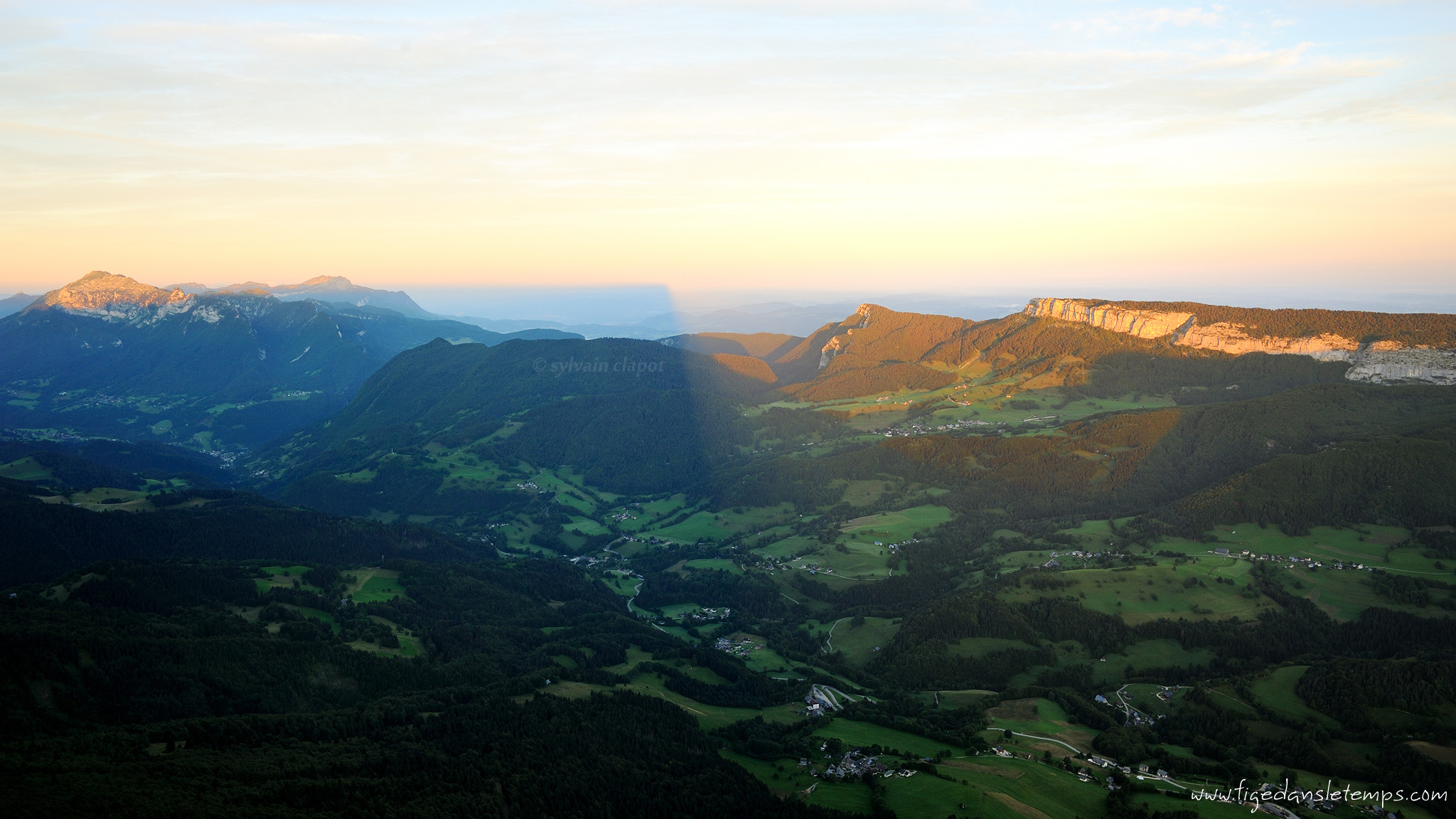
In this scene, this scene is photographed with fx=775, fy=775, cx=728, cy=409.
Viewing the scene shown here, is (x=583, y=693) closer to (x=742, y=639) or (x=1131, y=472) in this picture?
(x=742, y=639)

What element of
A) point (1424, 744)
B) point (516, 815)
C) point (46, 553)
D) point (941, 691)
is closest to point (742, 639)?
point (941, 691)

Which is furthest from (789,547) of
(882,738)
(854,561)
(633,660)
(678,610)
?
(882,738)

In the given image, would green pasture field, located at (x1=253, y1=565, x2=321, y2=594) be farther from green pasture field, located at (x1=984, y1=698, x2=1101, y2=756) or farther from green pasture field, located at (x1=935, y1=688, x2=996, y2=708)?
green pasture field, located at (x1=984, y1=698, x2=1101, y2=756)

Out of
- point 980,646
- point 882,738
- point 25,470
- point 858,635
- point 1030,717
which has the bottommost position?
point 858,635

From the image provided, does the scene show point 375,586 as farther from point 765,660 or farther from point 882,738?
point 882,738

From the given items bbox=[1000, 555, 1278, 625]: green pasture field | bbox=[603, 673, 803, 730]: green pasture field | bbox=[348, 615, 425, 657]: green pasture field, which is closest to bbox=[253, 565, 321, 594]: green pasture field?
bbox=[348, 615, 425, 657]: green pasture field

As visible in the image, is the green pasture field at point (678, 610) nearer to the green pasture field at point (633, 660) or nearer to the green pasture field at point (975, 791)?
the green pasture field at point (633, 660)
